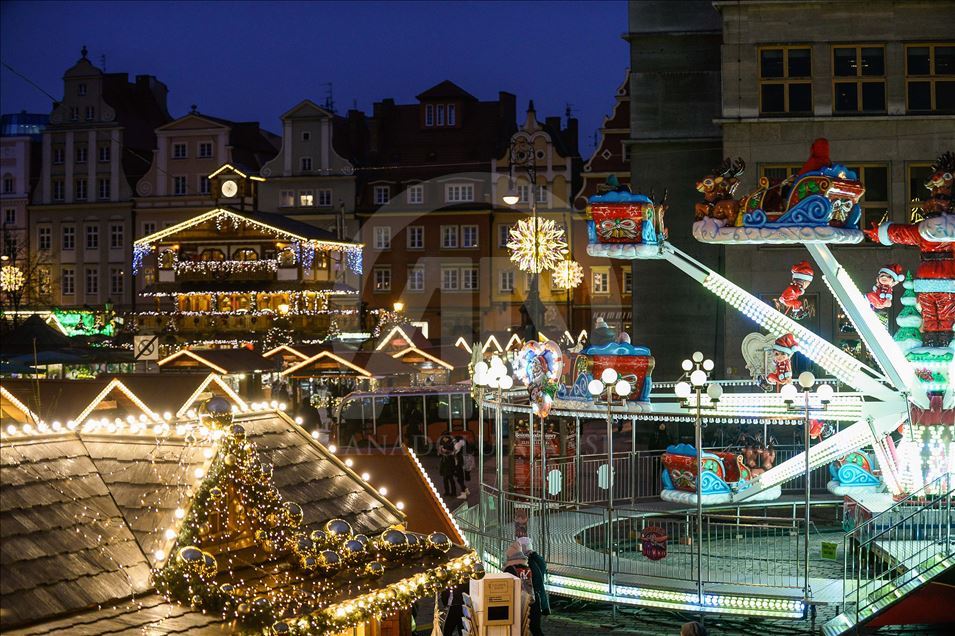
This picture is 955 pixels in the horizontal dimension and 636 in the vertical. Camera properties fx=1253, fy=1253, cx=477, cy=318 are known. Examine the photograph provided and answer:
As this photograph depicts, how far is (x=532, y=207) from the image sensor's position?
3347cm

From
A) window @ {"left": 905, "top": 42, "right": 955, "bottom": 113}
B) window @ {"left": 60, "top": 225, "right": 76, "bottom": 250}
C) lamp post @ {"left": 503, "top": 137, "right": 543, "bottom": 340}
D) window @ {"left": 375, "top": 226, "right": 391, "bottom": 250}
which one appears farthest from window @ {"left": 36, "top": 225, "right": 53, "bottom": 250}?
window @ {"left": 905, "top": 42, "right": 955, "bottom": 113}

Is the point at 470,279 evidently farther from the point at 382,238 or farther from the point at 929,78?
the point at 929,78

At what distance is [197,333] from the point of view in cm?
4781

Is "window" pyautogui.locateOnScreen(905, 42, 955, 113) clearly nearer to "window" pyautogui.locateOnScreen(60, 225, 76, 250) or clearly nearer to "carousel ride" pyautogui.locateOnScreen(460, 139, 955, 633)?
"carousel ride" pyautogui.locateOnScreen(460, 139, 955, 633)

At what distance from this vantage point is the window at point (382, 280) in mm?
62344

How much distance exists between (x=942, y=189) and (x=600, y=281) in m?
43.7

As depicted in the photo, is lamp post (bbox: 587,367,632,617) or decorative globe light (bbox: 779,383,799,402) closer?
lamp post (bbox: 587,367,632,617)

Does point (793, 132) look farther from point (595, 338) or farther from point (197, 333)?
point (197, 333)

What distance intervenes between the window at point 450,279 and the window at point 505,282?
2139mm

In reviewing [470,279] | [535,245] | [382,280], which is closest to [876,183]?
[535,245]

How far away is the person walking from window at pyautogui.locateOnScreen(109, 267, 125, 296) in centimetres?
5183

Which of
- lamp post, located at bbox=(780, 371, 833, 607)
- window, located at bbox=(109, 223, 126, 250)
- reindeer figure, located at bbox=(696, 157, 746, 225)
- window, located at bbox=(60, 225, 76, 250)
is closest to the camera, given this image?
lamp post, located at bbox=(780, 371, 833, 607)

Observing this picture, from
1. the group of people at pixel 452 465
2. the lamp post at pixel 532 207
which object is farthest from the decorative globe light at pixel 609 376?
the lamp post at pixel 532 207

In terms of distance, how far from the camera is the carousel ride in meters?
15.0
